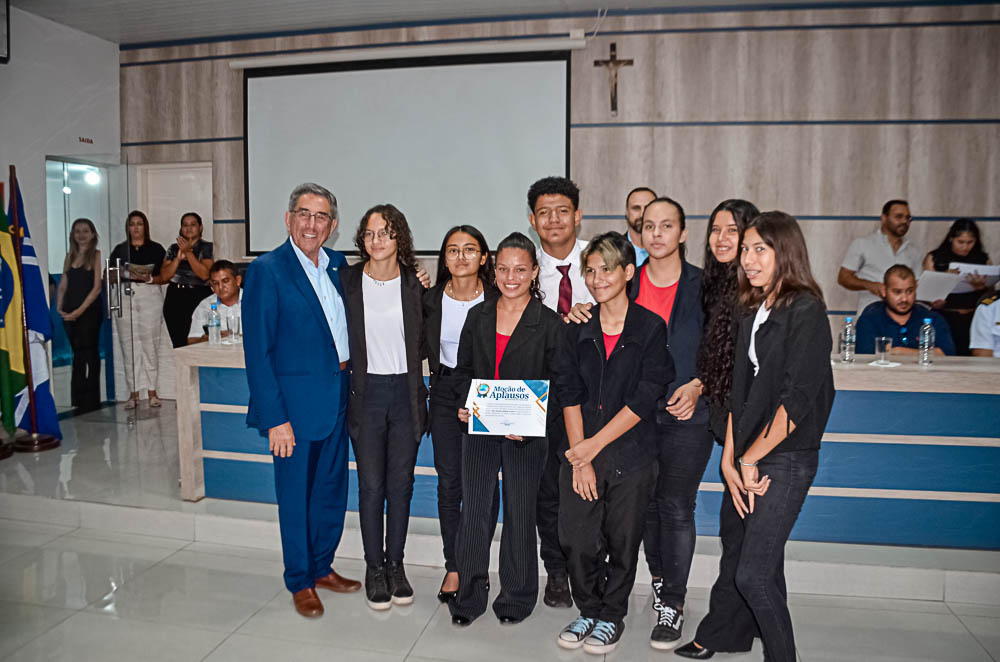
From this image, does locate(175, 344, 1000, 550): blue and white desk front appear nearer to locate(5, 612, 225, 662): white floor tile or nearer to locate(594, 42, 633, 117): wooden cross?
locate(5, 612, 225, 662): white floor tile

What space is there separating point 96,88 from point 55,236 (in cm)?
151

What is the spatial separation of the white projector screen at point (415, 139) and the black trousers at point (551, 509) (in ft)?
10.6

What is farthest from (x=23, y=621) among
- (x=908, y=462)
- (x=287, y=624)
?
(x=908, y=462)

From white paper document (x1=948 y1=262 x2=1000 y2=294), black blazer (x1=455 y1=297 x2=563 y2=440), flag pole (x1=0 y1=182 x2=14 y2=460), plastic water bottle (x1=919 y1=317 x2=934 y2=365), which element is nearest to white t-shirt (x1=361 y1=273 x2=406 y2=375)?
black blazer (x1=455 y1=297 x2=563 y2=440)

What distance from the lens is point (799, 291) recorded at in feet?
6.57

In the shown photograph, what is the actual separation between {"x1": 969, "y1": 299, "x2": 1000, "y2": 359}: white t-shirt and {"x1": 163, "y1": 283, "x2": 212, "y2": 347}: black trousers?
18.9 feet

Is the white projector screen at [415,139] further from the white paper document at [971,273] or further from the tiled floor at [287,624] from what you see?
the tiled floor at [287,624]

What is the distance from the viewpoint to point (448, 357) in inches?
109

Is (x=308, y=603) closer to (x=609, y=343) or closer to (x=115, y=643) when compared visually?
(x=115, y=643)

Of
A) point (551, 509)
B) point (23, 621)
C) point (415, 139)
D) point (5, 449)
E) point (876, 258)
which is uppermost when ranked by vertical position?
point (415, 139)

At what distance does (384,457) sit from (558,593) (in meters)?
0.91

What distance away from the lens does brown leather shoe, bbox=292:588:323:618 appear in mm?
2797

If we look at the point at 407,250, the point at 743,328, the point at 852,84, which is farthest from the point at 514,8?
the point at 743,328

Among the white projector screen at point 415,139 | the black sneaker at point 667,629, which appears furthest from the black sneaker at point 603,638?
the white projector screen at point 415,139
